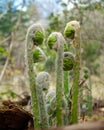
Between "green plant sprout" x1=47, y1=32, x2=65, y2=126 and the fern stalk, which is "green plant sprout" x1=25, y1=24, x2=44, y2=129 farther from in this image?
"green plant sprout" x1=47, y1=32, x2=65, y2=126

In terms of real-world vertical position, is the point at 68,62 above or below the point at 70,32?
below

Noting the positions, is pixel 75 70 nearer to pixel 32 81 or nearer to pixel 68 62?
pixel 68 62

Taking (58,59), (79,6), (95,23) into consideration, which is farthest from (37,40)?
(95,23)

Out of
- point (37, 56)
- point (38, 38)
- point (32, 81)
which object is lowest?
point (32, 81)

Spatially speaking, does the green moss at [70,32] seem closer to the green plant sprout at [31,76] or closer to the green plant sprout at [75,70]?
the green plant sprout at [75,70]

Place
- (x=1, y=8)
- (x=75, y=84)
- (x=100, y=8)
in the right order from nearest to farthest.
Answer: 1. (x=75, y=84)
2. (x=100, y=8)
3. (x=1, y=8)

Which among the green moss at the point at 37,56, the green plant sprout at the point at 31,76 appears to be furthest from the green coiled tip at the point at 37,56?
the green plant sprout at the point at 31,76

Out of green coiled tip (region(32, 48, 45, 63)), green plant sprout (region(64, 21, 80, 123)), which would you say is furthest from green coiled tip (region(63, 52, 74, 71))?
green coiled tip (region(32, 48, 45, 63))

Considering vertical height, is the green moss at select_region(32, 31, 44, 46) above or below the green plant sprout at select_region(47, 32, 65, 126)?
above

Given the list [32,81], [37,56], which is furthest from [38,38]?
[32,81]

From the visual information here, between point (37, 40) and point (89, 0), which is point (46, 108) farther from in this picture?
point (89, 0)

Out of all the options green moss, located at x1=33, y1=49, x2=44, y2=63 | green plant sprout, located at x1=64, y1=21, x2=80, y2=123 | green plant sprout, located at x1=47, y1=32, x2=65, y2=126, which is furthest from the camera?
green moss, located at x1=33, y1=49, x2=44, y2=63
